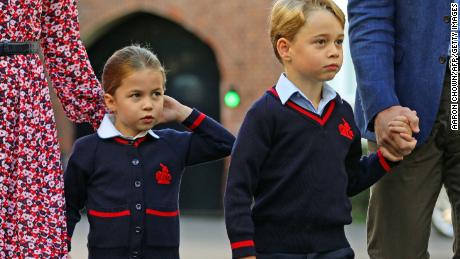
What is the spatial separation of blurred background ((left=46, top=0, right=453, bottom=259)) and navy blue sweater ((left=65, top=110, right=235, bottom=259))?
992cm

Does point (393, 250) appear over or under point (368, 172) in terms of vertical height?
under

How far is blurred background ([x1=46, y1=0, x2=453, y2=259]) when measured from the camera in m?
15.6

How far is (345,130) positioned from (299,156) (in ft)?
0.79

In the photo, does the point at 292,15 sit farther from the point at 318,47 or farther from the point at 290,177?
the point at 290,177

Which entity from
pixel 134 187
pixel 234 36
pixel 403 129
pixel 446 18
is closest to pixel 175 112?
pixel 134 187

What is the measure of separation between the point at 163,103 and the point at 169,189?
361 mm

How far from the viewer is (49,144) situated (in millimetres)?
4566

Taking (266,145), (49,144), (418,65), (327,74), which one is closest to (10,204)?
(49,144)

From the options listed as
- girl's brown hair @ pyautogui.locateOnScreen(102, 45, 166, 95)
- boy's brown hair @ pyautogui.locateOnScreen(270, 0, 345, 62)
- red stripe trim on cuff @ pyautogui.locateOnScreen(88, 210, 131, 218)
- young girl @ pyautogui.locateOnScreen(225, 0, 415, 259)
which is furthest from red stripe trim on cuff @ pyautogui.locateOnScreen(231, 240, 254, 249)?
girl's brown hair @ pyautogui.locateOnScreen(102, 45, 166, 95)

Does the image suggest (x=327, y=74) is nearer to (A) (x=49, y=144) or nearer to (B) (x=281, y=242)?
(B) (x=281, y=242)

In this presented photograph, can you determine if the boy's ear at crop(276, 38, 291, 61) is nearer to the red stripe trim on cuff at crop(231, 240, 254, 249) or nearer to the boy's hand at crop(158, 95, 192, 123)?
the boy's hand at crop(158, 95, 192, 123)

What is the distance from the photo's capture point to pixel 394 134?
4.25m

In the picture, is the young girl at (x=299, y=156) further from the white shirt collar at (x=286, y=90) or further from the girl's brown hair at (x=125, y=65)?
the girl's brown hair at (x=125, y=65)

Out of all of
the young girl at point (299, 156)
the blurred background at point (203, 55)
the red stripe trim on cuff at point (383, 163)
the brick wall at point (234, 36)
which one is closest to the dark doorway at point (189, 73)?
the blurred background at point (203, 55)
